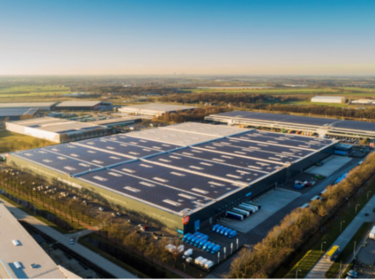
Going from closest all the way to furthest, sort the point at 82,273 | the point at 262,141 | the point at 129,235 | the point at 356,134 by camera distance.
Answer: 1. the point at 82,273
2. the point at 129,235
3. the point at 262,141
4. the point at 356,134

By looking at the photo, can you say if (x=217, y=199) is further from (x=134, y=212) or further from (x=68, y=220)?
(x=68, y=220)

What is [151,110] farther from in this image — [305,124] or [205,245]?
[205,245]

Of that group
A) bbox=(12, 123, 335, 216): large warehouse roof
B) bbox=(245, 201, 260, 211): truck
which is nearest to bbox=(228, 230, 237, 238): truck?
bbox=(12, 123, 335, 216): large warehouse roof

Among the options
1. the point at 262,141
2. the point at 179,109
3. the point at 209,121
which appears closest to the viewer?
the point at 262,141

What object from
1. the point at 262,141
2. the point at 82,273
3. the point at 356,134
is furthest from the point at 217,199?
the point at 356,134

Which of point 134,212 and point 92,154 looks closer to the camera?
point 134,212

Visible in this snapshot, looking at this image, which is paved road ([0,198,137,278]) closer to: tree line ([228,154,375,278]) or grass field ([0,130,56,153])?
tree line ([228,154,375,278])

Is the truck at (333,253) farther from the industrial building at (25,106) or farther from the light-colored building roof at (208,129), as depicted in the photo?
the industrial building at (25,106)
